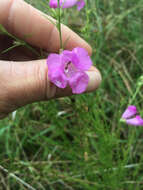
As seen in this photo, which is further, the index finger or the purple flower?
the index finger

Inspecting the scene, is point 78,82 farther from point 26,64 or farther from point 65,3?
point 65,3

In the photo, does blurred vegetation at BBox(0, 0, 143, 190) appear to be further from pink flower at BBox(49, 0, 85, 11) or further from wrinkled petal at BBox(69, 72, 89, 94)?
wrinkled petal at BBox(69, 72, 89, 94)

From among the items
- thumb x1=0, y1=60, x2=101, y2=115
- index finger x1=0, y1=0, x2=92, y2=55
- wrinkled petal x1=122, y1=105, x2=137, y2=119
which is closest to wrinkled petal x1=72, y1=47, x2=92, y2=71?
thumb x1=0, y1=60, x2=101, y2=115

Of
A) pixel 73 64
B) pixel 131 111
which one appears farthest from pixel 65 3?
pixel 131 111

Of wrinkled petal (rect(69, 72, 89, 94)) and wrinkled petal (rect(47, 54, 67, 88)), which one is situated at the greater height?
wrinkled petal (rect(47, 54, 67, 88))

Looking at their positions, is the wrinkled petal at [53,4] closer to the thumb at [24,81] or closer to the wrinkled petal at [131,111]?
the thumb at [24,81]

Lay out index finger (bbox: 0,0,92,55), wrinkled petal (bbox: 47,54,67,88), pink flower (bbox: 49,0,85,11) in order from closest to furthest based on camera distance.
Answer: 1. wrinkled petal (bbox: 47,54,67,88)
2. pink flower (bbox: 49,0,85,11)
3. index finger (bbox: 0,0,92,55)
